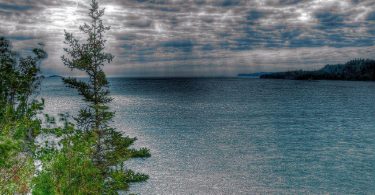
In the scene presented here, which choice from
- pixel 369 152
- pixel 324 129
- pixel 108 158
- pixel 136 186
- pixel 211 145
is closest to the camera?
pixel 108 158

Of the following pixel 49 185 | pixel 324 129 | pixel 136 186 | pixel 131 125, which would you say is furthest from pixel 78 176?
pixel 324 129

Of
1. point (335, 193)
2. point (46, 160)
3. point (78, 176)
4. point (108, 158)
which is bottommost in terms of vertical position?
point (335, 193)

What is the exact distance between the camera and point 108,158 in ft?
111

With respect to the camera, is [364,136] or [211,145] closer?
[211,145]

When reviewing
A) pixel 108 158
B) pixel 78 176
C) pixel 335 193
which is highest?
pixel 78 176

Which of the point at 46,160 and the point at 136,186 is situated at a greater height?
the point at 46,160

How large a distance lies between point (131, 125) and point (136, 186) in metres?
49.7

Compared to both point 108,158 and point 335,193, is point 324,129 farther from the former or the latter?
point 108,158

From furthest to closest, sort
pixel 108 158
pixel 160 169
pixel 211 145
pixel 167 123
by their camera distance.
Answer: pixel 167 123 → pixel 211 145 → pixel 160 169 → pixel 108 158

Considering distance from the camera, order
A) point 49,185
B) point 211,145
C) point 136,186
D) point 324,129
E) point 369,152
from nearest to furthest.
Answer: point 49,185
point 136,186
point 369,152
point 211,145
point 324,129

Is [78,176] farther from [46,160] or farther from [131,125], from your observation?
[131,125]

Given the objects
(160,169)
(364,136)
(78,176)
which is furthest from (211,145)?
(78,176)

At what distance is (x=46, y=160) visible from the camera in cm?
1298

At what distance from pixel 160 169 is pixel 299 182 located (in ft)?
63.5
